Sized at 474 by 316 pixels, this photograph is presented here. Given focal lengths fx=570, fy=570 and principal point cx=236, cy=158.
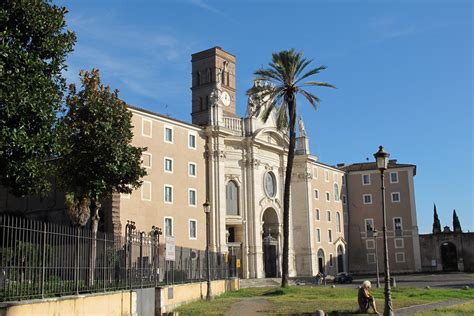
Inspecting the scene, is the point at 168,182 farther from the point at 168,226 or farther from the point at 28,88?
the point at 28,88

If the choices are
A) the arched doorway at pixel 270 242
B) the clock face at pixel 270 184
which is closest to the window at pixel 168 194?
the clock face at pixel 270 184

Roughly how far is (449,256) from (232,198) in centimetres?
3648

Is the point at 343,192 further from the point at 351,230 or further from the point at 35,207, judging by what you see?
the point at 35,207

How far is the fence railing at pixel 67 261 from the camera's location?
13.4 meters

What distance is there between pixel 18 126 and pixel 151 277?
1159 centimetres

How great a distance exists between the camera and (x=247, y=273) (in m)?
53.9

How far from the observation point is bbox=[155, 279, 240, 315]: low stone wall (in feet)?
78.3

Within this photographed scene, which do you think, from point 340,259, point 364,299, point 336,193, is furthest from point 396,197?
point 364,299

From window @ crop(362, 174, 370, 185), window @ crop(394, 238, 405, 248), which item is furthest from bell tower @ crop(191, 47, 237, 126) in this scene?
window @ crop(394, 238, 405, 248)

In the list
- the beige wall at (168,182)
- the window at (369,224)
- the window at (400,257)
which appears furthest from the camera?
the window at (369,224)

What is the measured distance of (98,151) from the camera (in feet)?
86.9

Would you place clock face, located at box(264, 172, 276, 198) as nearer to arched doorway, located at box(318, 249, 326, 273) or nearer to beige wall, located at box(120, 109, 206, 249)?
beige wall, located at box(120, 109, 206, 249)

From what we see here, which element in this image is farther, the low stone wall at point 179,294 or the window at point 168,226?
the window at point 168,226

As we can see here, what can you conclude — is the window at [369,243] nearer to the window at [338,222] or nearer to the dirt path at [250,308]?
the window at [338,222]
